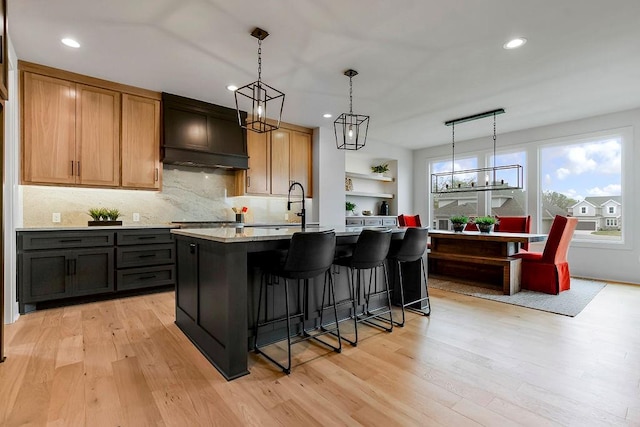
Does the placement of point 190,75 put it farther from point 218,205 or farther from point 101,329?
point 101,329

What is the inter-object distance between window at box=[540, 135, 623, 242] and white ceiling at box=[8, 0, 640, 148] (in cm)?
81

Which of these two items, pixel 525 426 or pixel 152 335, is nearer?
pixel 525 426

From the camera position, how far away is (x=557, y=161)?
5590 mm

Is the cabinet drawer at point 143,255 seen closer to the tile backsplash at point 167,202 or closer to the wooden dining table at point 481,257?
the tile backsplash at point 167,202

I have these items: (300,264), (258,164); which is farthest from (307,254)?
(258,164)

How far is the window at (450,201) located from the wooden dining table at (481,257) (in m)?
2.15

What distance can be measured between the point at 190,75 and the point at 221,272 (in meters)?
2.70

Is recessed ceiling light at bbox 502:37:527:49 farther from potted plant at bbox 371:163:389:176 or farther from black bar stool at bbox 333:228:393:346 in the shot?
potted plant at bbox 371:163:389:176

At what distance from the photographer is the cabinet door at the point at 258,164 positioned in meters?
5.11

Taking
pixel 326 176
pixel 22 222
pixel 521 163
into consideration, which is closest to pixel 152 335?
pixel 22 222

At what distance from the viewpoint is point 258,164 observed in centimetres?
521

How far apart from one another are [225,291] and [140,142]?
3.04 meters

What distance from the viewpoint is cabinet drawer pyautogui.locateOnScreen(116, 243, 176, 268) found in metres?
3.67

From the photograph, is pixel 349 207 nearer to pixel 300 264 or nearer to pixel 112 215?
pixel 112 215
